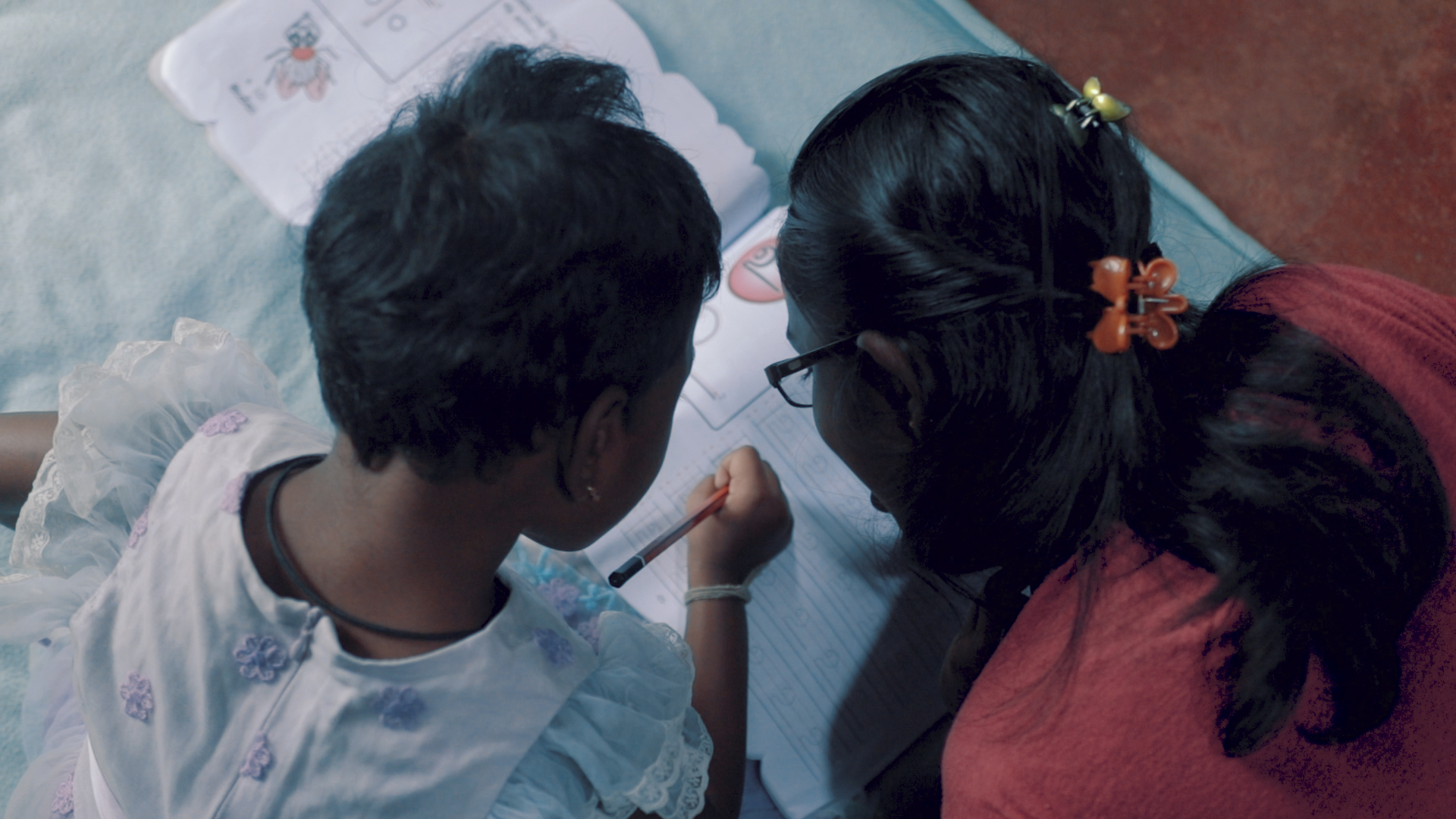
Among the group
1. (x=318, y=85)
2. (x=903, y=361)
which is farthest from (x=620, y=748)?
(x=318, y=85)

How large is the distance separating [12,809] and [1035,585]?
0.73m

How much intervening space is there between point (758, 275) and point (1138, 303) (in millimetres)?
419

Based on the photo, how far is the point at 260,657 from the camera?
1.54ft

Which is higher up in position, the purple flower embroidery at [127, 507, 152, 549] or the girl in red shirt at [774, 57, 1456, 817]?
the purple flower embroidery at [127, 507, 152, 549]

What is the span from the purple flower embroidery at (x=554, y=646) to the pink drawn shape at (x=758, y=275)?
0.35 metres

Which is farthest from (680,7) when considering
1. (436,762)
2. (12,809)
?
(12,809)

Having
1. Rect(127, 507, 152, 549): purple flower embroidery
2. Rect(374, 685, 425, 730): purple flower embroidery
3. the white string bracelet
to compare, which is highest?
Rect(127, 507, 152, 549): purple flower embroidery

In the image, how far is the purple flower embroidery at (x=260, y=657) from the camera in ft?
1.54

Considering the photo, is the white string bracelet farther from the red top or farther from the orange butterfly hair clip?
the orange butterfly hair clip

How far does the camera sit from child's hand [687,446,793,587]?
671 mm

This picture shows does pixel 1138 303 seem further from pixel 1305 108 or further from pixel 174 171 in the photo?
pixel 174 171

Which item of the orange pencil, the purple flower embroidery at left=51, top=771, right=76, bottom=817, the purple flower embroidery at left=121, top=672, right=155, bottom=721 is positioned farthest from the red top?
the purple flower embroidery at left=51, top=771, right=76, bottom=817

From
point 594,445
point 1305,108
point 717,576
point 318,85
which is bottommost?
point 1305,108

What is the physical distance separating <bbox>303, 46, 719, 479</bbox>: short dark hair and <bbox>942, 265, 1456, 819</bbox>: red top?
0.29 m
